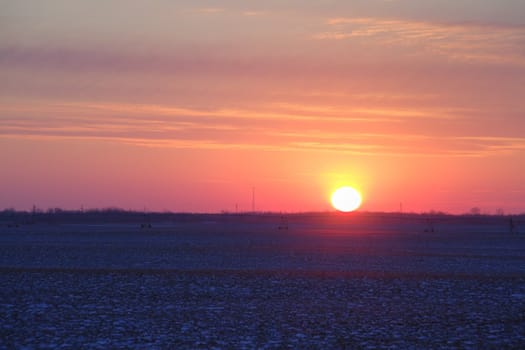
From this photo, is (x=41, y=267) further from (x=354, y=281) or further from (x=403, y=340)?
(x=403, y=340)

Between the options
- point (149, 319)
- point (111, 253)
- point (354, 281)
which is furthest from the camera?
point (111, 253)

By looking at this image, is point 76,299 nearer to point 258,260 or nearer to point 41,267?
point 41,267

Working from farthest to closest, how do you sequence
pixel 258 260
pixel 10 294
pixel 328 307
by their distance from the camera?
1. pixel 258 260
2. pixel 10 294
3. pixel 328 307

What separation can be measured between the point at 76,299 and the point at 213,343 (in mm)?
7753

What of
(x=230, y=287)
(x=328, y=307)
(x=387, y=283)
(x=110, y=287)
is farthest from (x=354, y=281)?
(x=110, y=287)

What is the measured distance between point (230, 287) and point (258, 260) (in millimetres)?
12659

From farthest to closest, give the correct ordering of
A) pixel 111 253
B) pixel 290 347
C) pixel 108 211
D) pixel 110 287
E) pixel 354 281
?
pixel 108 211, pixel 111 253, pixel 354 281, pixel 110 287, pixel 290 347

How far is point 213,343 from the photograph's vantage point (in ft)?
55.3

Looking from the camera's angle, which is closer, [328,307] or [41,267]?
[328,307]

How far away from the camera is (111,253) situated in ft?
146

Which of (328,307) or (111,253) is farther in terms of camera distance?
(111,253)

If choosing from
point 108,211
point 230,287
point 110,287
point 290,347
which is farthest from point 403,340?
point 108,211

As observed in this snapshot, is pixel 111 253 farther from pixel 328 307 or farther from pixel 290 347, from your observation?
pixel 290 347

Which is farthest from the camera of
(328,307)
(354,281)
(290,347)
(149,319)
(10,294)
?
(354,281)
